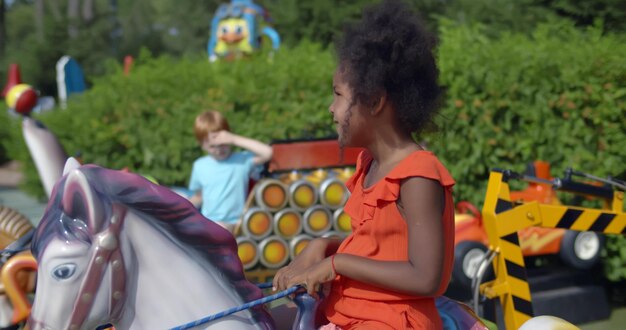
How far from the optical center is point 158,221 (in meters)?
1.94

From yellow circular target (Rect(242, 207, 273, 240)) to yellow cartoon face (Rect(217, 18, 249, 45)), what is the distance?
917 centimetres

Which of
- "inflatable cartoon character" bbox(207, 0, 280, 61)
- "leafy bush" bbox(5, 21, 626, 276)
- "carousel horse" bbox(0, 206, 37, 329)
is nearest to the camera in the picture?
"carousel horse" bbox(0, 206, 37, 329)

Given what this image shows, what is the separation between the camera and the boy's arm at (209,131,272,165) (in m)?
5.52

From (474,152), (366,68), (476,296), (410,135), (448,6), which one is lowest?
(476,296)

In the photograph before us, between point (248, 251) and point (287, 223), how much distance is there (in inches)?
15.7

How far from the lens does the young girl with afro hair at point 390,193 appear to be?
1.86m

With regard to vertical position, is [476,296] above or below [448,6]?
below

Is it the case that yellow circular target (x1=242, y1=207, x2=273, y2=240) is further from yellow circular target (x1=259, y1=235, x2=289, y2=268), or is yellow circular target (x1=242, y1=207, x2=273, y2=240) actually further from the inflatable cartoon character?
the inflatable cartoon character

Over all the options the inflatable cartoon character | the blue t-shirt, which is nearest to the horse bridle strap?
the blue t-shirt

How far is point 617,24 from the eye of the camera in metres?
7.29

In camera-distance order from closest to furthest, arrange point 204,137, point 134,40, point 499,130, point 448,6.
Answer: point 204,137 → point 499,130 → point 448,6 → point 134,40

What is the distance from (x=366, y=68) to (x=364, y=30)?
127mm

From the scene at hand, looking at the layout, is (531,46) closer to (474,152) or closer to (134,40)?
(474,152)

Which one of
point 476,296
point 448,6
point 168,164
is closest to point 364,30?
point 476,296
